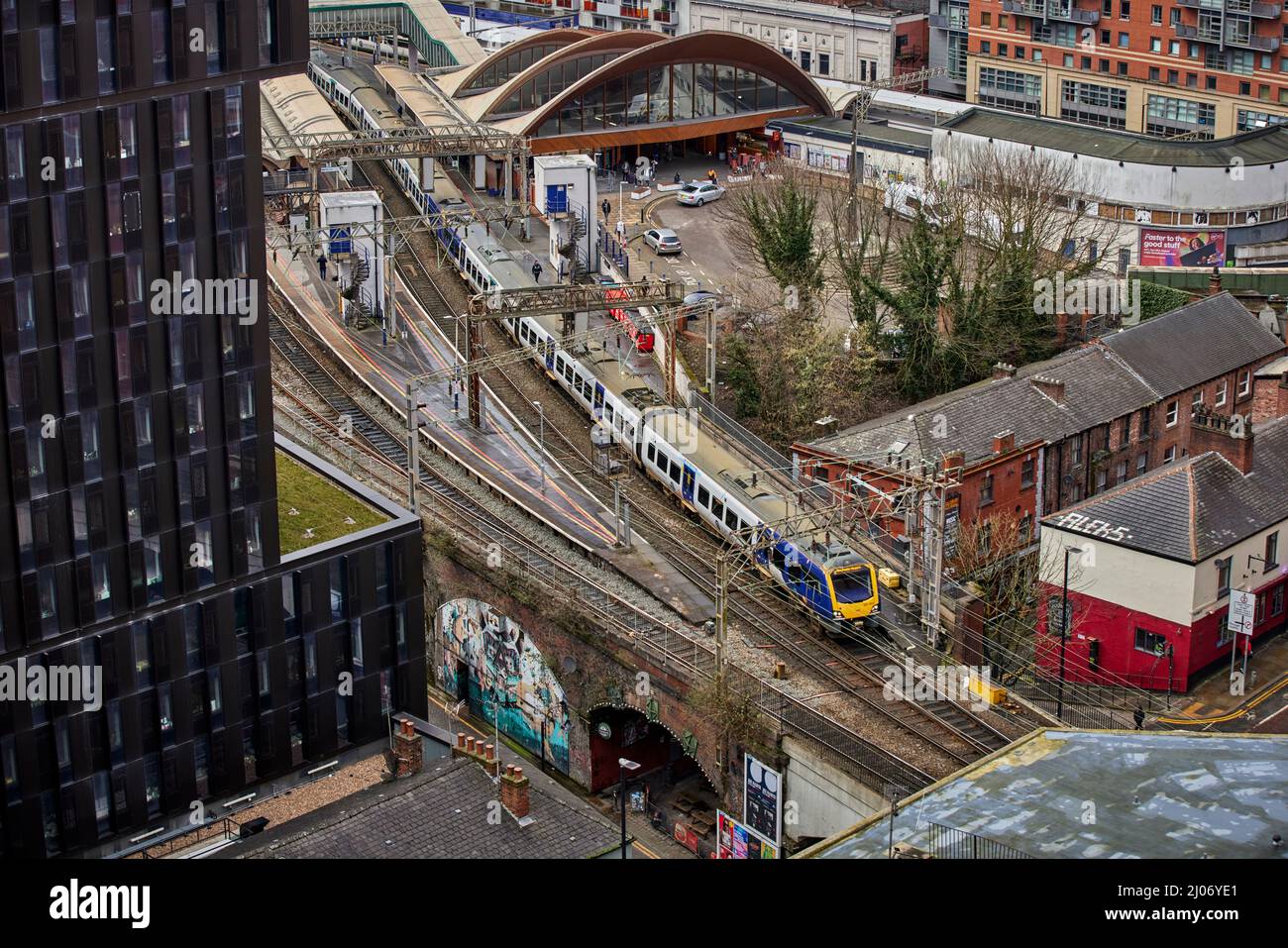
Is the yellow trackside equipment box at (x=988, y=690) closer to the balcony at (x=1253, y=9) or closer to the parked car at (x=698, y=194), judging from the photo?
the parked car at (x=698, y=194)

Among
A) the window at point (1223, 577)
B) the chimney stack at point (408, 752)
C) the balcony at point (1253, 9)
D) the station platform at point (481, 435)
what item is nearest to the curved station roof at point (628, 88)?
the station platform at point (481, 435)

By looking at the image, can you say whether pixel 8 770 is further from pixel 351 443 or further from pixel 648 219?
pixel 648 219

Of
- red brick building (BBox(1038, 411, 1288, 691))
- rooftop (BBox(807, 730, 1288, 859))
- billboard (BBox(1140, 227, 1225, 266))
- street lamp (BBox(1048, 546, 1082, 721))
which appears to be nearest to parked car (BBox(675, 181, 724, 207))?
billboard (BBox(1140, 227, 1225, 266))

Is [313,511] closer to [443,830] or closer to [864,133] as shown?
[443,830]

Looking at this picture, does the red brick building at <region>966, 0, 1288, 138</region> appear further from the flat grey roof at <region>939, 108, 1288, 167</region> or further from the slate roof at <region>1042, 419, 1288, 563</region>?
the slate roof at <region>1042, 419, 1288, 563</region>

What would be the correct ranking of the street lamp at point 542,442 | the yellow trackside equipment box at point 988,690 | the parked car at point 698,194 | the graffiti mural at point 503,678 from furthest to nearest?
the parked car at point 698,194, the street lamp at point 542,442, the graffiti mural at point 503,678, the yellow trackside equipment box at point 988,690
